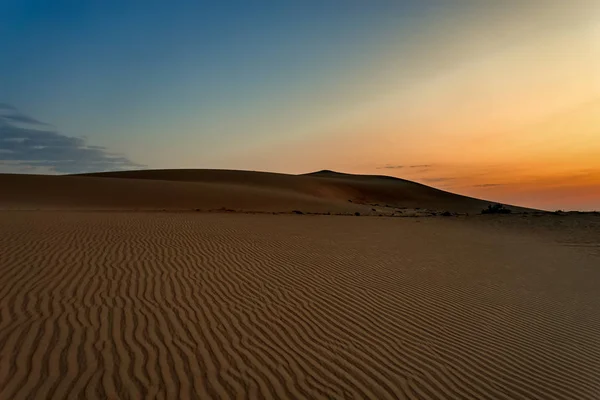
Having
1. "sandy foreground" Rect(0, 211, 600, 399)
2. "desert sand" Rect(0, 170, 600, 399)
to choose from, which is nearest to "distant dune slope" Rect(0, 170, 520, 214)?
"desert sand" Rect(0, 170, 600, 399)

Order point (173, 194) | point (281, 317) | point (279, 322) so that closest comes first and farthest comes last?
point (279, 322) < point (281, 317) < point (173, 194)

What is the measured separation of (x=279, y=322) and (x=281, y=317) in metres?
0.25

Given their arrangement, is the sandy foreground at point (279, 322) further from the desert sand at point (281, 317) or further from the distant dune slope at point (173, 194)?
the distant dune slope at point (173, 194)

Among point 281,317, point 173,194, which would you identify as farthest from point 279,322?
point 173,194

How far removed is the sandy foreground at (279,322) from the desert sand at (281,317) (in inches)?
1.2

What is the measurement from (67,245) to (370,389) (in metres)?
10.0

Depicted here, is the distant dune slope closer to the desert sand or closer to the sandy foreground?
the desert sand

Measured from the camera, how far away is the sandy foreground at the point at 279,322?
506 cm

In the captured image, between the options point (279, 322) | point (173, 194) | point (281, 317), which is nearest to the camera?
point (279, 322)

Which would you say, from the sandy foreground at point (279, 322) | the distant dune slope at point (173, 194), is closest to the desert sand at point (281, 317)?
the sandy foreground at point (279, 322)

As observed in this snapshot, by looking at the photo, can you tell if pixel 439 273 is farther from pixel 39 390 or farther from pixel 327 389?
pixel 39 390

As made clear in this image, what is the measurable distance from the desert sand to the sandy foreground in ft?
0.10

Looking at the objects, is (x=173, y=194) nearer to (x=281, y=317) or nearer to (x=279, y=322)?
(x=281, y=317)

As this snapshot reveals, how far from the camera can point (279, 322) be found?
23.1ft
